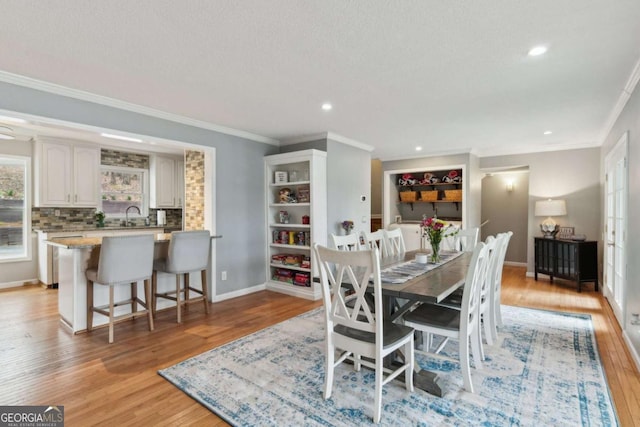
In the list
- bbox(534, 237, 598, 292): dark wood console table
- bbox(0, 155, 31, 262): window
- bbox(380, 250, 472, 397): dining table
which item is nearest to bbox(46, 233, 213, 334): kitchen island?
bbox(0, 155, 31, 262): window

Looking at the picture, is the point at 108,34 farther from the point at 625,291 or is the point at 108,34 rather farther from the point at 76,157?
the point at 625,291

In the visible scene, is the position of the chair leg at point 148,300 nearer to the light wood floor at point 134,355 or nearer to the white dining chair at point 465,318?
the light wood floor at point 134,355

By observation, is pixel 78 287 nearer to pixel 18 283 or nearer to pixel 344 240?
pixel 344 240

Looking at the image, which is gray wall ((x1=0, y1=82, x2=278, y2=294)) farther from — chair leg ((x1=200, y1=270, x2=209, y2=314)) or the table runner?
the table runner

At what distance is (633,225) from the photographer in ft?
9.44

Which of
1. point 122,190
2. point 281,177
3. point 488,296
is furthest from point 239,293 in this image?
point 122,190

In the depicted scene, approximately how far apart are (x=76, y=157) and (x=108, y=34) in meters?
4.39

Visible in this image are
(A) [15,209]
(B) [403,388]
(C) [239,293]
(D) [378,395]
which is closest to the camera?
(D) [378,395]

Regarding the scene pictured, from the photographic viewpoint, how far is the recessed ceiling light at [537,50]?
2.22 meters

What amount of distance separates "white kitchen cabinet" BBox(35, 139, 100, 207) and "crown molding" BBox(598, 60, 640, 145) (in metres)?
7.09

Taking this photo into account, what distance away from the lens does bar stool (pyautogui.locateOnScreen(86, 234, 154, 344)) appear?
3.02m

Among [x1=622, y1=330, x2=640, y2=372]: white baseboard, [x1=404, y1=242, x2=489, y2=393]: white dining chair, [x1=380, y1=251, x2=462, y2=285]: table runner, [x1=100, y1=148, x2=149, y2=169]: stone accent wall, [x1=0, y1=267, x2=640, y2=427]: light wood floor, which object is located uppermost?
[x1=100, y1=148, x2=149, y2=169]: stone accent wall

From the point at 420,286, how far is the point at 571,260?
4401 mm

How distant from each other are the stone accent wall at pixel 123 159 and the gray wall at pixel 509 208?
24.0 ft
